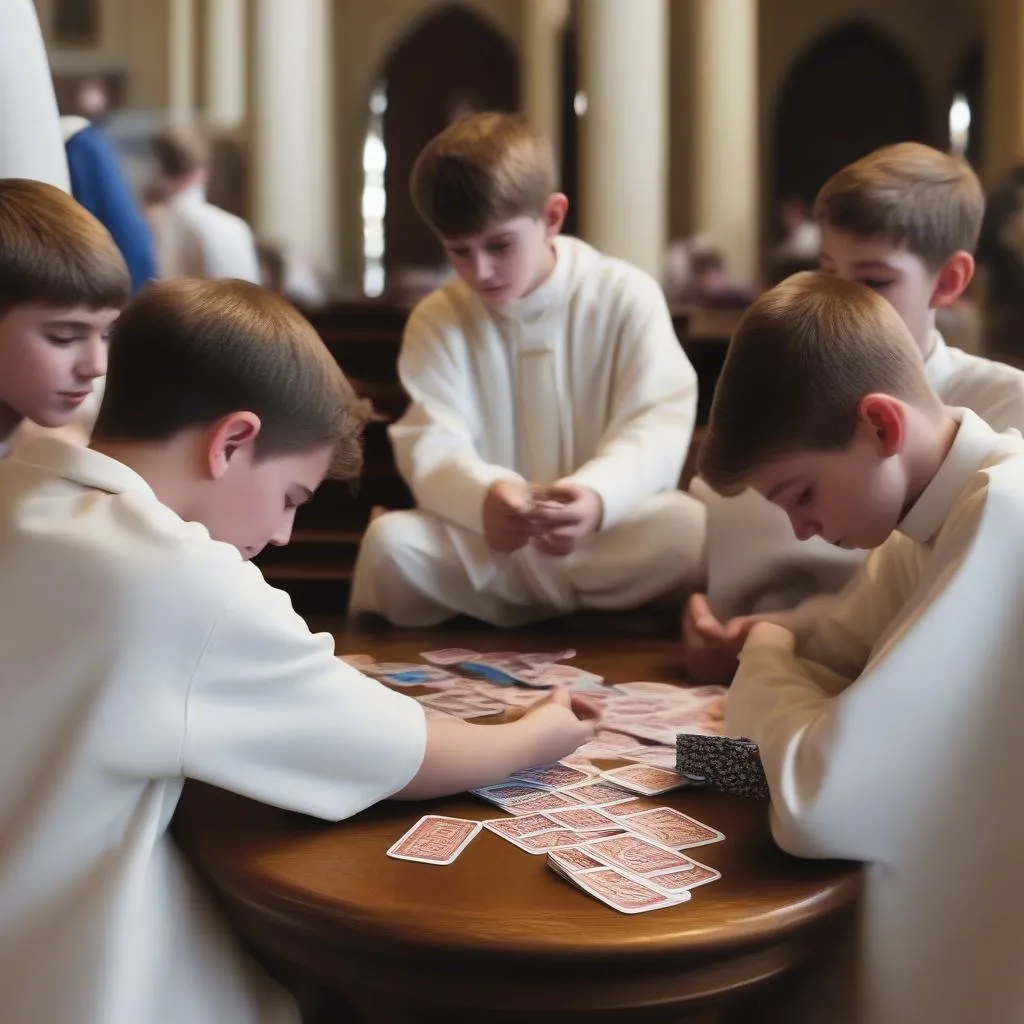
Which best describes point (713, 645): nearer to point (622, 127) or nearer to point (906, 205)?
point (906, 205)

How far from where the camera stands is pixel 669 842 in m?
1.66

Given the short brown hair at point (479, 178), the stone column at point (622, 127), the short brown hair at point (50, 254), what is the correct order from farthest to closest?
1. the stone column at point (622, 127)
2. the short brown hair at point (479, 178)
3. the short brown hair at point (50, 254)

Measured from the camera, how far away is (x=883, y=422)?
168 centimetres

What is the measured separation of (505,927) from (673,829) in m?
0.35

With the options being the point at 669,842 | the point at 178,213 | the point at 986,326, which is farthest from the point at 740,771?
the point at 986,326

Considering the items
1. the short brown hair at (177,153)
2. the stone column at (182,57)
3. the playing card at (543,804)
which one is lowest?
the playing card at (543,804)

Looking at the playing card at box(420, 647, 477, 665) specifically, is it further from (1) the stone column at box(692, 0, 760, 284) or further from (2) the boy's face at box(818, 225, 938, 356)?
(1) the stone column at box(692, 0, 760, 284)

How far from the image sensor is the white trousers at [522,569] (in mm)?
3229

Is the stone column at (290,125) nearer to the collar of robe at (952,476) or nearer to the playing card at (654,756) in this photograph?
the playing card at (654,756)

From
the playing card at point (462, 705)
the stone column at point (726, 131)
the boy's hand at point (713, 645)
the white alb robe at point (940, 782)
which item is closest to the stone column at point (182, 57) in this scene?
the stone column at point (726, 131)

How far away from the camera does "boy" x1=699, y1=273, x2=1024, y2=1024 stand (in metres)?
1.58

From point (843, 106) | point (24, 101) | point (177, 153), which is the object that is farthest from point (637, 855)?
point (843, 106)

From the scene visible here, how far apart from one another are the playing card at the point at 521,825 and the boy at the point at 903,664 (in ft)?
0.93

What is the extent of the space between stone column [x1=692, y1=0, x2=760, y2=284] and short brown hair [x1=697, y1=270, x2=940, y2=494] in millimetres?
10431
